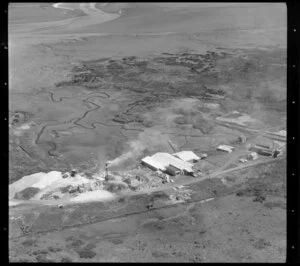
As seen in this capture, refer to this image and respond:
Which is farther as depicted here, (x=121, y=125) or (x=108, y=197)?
(x=121, y=125)

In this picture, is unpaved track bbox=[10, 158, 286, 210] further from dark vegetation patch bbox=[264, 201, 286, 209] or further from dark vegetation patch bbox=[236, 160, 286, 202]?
dark vegetation patch bbox=[264, 201, 286, 209]

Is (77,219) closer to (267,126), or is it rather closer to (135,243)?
(135,243)

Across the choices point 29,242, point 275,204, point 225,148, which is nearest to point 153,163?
point 225,148

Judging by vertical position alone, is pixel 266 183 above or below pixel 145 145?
below

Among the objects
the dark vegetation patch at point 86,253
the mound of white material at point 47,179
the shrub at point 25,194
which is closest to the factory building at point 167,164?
the mound of white material at point 47,179

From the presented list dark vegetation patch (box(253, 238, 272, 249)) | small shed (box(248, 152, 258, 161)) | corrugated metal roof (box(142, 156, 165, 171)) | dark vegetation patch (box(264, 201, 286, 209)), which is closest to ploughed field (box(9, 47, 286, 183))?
corrugated metal roof (box(142, 156, 165, 171))

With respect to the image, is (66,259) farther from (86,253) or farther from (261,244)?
(261,244)

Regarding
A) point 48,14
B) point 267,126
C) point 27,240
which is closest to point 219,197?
point 267,126
